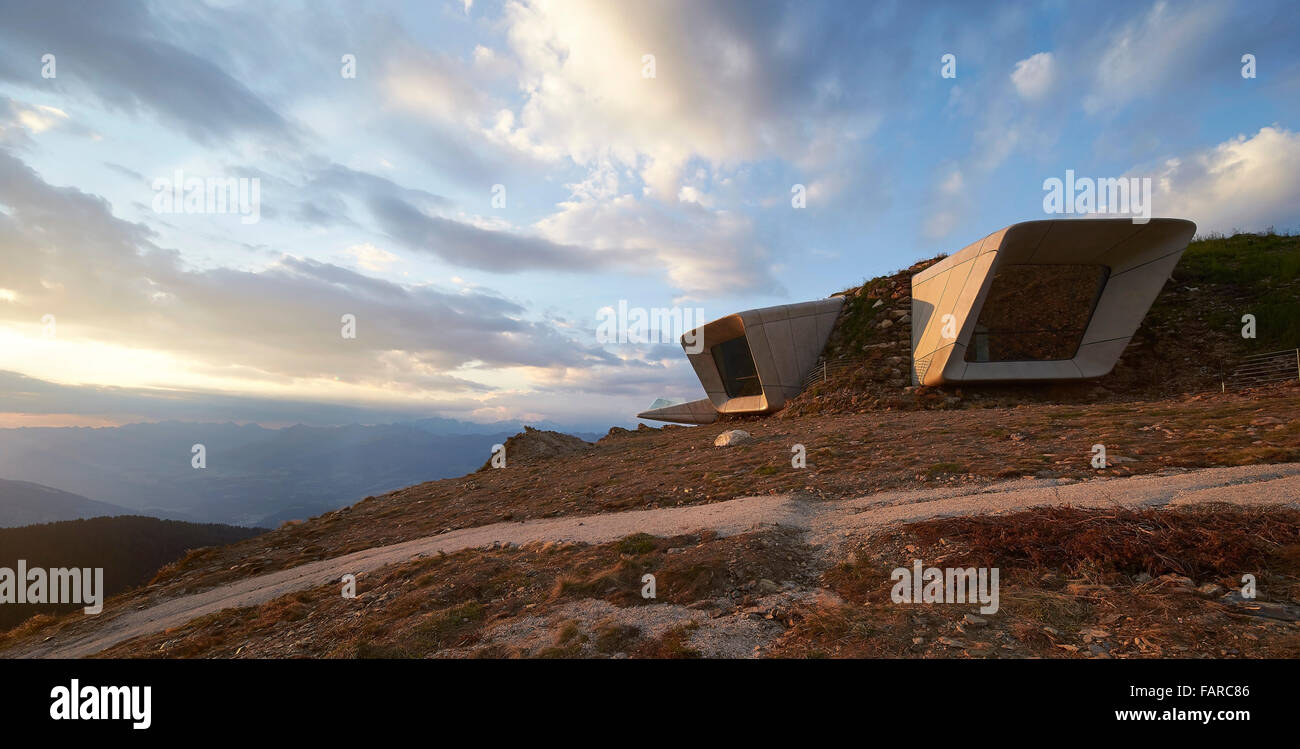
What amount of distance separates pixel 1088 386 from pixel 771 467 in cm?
2028

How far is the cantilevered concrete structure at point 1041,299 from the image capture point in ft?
71.7

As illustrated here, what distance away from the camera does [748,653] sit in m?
4.39

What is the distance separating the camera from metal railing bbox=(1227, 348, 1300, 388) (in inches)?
750

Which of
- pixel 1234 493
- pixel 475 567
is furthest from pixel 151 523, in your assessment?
pixel 1234 493

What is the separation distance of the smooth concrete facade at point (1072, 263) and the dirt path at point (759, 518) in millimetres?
15351

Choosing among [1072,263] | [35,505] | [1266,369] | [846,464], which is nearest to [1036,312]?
[1072,263]

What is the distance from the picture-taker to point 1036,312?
24234 millimetres

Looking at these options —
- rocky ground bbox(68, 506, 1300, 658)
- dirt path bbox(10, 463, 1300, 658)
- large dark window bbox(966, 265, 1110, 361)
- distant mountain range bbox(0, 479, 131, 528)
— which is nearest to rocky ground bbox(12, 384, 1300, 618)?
dirt path bbox(10, 463, 1300, 658)

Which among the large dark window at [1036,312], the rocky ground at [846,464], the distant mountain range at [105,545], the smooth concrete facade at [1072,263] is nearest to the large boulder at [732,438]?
the rocky ground at [846,464]

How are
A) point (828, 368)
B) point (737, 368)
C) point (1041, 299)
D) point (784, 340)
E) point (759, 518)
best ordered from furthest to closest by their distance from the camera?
1. point (737, 368)
2. point (784, 340)
3. point (828, 368)
4. point (1041, 299)
5. point (759, 518)

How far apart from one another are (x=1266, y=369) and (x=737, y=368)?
81.6 ft

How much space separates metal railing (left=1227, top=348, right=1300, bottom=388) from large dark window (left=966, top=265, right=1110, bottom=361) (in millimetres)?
5437

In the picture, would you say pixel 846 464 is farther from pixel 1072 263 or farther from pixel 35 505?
pixel 35 505
